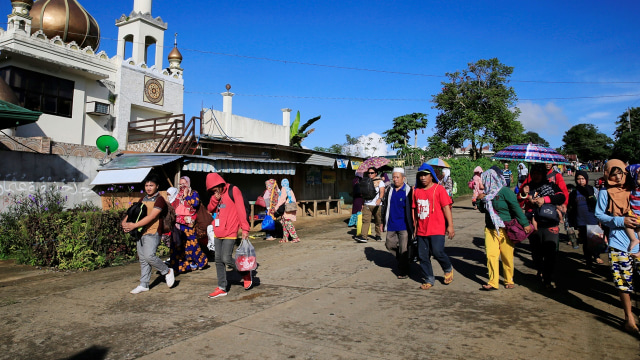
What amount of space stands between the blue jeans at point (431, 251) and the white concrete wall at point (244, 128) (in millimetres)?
15886

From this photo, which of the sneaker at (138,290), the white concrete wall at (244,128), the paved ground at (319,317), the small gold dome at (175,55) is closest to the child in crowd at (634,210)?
the paved ground at (319,317)

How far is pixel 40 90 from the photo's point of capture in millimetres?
14805

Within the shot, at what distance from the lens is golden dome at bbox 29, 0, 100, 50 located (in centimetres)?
1641

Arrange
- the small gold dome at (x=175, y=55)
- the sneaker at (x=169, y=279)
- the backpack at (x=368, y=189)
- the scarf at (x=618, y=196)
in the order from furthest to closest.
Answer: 1. the small gold dome at (x=175, y=55)
2. the backpack at (x=368, y=189)
3. the sneaker at (x=169, y=279)
4. the scarf at (x=618, y=196)

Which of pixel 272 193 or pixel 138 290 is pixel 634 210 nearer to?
pixel 138 290

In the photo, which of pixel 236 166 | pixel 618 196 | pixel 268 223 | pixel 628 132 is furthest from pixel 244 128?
pixel 628 132

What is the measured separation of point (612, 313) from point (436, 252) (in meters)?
2.00

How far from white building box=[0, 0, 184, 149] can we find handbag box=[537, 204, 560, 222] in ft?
51.7

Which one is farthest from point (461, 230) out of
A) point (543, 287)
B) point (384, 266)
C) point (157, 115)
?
point (157, 115)

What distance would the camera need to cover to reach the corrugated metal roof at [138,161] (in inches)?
424

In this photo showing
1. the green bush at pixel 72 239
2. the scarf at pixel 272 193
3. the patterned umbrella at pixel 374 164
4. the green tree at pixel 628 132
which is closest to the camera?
the green bush at pixel 72 239

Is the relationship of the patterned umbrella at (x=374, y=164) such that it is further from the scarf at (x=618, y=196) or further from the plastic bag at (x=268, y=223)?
the scarf at (x=618, y=196)

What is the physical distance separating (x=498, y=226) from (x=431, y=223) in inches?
35.0

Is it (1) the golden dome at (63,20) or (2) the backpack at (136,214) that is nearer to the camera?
(2) the backpack at (136,214)
